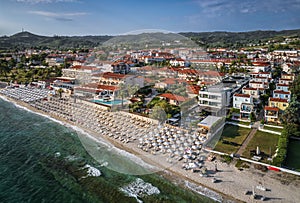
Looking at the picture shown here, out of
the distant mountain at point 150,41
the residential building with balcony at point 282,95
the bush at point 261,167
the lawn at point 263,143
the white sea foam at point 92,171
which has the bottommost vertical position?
the white sea foam at point 92,171

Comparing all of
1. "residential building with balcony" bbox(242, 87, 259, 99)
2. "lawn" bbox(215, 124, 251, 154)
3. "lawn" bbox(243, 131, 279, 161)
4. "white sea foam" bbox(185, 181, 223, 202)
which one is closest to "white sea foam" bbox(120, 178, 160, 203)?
"white sea foam" bbox(185, 181, 223, 202)

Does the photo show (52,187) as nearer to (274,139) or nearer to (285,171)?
(285,171)

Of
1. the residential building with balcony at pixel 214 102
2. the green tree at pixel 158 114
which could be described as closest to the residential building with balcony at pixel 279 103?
the residential building with balcony at pixel 214 102

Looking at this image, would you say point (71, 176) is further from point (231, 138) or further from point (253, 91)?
point (253, 91)

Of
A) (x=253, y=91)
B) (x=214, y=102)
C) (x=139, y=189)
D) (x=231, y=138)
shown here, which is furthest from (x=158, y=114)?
(x=253, y=91)

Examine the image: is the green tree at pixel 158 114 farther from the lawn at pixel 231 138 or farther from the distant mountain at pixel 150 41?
the distant mountain at pixel 150 41

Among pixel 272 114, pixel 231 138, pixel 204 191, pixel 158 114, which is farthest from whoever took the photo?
pixel 272 114

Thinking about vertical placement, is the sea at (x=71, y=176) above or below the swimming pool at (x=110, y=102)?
below

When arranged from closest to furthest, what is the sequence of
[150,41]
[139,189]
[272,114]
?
1. [150,41]
2. [139,189]
3. [272,114]
